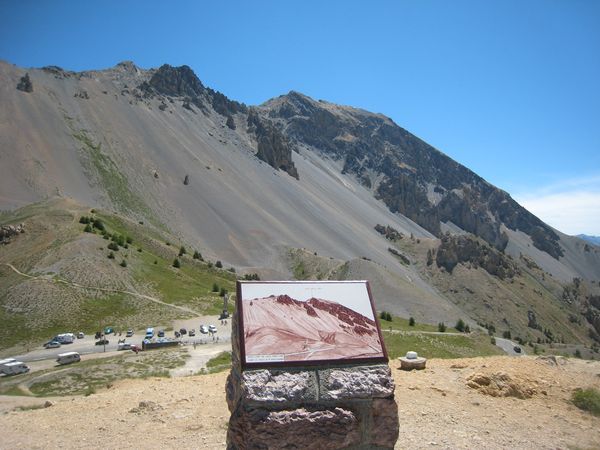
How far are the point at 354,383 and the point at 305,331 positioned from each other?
1421mm

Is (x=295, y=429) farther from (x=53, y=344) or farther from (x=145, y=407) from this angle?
(x=53, y=344)

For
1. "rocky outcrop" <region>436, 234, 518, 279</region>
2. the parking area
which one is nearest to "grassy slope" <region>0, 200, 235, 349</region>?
the parking area

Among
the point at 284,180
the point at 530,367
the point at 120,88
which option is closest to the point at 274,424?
the point at 530,367

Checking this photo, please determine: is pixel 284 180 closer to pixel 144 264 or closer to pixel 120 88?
pixel 120 88

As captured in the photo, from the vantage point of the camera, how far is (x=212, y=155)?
169875 millimetres

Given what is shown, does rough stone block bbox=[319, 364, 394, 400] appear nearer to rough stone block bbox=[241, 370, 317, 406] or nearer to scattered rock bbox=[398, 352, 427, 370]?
rough stone block bbox=[241, 370, 317, 406]

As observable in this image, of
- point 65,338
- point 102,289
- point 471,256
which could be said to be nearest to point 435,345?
point 65,338

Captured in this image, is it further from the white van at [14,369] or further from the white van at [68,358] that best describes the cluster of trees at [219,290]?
the white van at [14,369]

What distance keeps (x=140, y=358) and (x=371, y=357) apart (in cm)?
2719

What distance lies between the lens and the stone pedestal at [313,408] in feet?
28.2

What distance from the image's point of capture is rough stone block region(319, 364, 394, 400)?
29.8 ft

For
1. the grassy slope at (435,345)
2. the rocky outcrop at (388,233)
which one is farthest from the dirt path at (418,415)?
the rocky outcrop at (388,233)

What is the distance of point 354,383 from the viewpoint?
9250 mm

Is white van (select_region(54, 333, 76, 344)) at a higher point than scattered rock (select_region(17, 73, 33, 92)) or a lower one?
lower
